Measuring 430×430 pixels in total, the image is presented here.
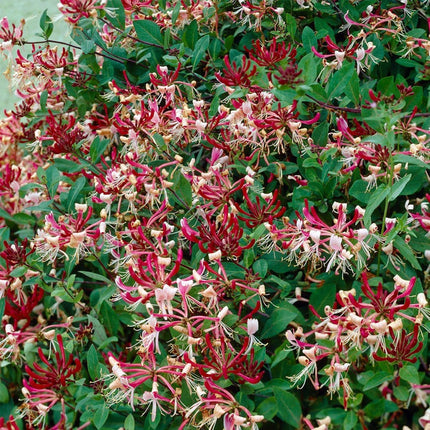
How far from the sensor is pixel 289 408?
3.16 feet

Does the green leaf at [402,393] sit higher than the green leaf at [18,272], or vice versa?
the green leaf at [402,393]

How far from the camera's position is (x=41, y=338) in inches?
51.6

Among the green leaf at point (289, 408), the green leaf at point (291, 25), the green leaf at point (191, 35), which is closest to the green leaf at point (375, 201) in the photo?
the green leaf at point (289, 408)

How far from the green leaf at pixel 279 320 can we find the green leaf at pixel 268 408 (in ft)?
0.42

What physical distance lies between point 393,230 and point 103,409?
61cm

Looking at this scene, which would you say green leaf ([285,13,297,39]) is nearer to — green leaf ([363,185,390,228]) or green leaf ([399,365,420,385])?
green leaf ([363,185,390,228])

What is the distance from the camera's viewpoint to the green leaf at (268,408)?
0.98 meters

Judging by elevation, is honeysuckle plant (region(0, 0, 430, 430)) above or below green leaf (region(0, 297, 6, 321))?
above

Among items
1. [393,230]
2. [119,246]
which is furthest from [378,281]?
[119,246]

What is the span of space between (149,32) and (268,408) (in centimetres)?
102

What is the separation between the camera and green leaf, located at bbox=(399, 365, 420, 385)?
0.88 meters

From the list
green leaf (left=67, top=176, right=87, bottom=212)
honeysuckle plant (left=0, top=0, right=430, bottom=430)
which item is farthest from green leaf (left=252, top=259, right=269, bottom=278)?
green leaf (left=67, top=176, right=87, bottom=212)

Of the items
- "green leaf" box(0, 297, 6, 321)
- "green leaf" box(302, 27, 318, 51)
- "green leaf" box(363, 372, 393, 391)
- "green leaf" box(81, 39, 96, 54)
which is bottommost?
"green leaf" box(0, 297, 6, 321)

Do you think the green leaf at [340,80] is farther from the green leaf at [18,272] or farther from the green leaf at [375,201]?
the green leaf at [18,272]
